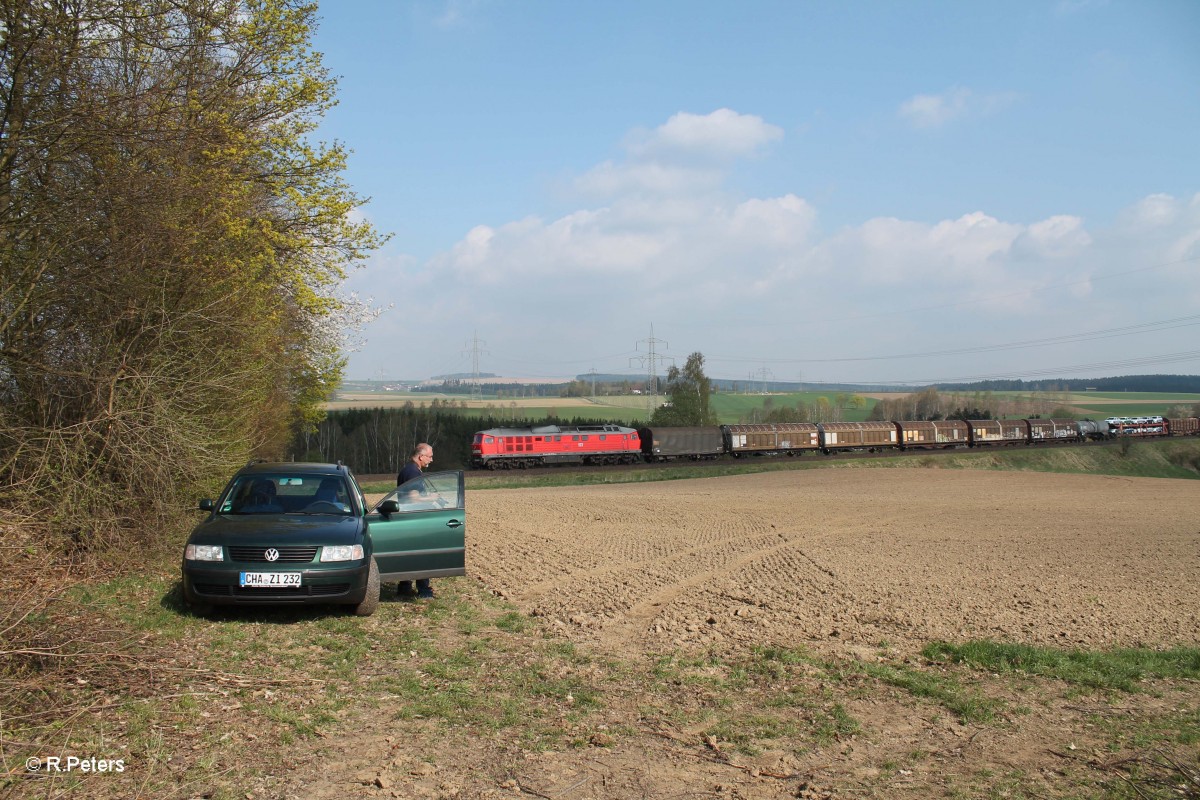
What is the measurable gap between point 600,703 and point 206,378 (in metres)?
8.33

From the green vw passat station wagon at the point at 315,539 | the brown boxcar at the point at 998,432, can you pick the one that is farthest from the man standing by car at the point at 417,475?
the brown boxcar at the point at 998,432

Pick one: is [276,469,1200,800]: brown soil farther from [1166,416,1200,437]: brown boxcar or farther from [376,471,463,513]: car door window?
[1166,416,1200,437]: brown boxcar

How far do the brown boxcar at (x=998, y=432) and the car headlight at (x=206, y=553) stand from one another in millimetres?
64629

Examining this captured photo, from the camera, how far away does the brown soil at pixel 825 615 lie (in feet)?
15.6

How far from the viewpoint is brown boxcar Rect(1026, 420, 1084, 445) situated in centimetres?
7081

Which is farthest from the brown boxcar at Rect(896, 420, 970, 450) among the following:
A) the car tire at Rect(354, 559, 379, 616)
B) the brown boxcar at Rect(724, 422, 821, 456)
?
the car tire at Rect(354, 559, 379, 616)

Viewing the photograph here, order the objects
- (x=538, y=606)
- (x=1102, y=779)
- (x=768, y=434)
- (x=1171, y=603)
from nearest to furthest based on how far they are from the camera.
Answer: (x=1102, y=779) → (x=538, y=606) → (x=1171, y=603) → (x=768, y=434)

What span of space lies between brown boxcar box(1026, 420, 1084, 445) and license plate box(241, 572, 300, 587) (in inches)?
2858

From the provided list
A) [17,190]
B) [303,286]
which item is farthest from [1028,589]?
[303,286]

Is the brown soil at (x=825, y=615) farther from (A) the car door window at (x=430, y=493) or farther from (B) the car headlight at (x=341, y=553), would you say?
(B) the car headlight at (x=341, y=553)

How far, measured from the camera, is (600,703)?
241 inches

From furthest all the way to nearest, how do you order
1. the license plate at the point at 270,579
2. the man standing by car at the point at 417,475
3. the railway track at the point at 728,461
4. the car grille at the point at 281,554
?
the railway track at the point at 728,461 < the man standing by car at the point at 417,475 < the car grille at the point at 281,554 < the license plate at the point at 270,579

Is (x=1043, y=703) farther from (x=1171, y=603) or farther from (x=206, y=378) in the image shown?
(x=206, y=378)

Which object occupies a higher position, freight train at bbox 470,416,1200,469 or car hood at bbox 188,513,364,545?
car hood at bbox 188,513,364,545
